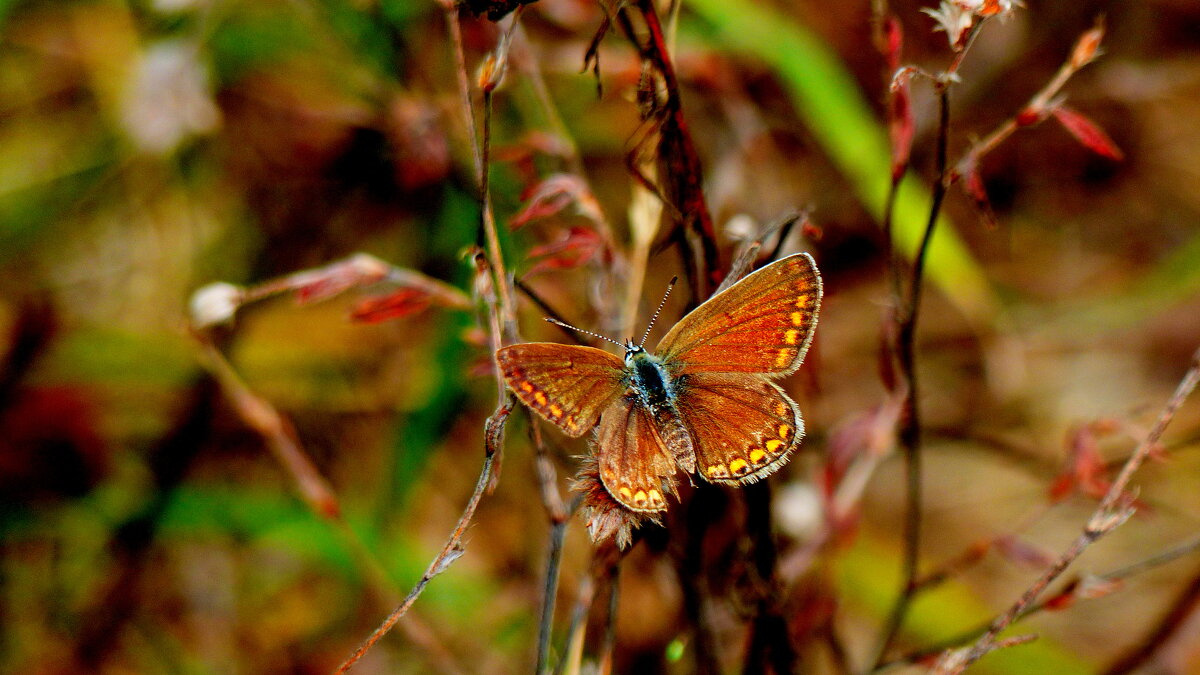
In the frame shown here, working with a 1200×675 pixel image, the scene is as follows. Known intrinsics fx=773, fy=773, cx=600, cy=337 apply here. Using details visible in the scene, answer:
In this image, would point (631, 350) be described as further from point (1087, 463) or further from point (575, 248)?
point (1087, 463)

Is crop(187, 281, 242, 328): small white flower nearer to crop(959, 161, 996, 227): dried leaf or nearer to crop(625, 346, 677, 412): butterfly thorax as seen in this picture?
crop(625, 346, 677, 412): butterfly thorax

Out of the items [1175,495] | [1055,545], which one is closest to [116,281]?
[1055,545]

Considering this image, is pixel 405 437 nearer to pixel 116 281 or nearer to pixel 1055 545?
pixel 116 281

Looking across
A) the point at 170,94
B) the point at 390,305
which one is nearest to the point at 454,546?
the point at 390,305

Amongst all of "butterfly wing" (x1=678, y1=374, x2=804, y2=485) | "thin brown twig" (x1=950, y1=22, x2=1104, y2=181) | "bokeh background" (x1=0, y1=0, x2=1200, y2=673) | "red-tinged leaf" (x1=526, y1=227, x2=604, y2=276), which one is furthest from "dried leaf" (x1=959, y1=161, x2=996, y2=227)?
"bokeh background" (x1=0, y1=0, x2=1200, y2=673)

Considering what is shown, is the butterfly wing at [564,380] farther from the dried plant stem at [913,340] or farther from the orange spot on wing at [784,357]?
the dried plant stem at [913,340]
